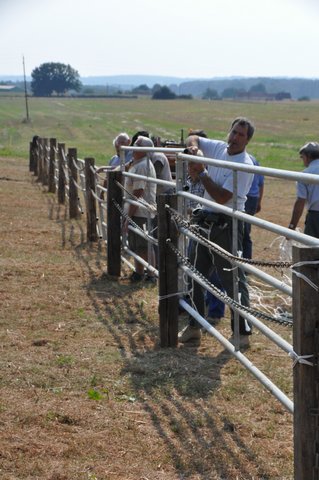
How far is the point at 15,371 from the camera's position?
5.45 meters

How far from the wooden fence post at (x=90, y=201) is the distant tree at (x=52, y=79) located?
168 m

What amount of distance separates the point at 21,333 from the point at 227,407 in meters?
2.11

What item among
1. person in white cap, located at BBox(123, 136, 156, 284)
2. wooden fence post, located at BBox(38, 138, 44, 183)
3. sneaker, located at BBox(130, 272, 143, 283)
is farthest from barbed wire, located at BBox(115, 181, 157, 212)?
wooden fence post, located at BBox(38, 138, 44, 183)

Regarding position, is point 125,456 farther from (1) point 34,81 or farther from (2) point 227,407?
(1) point 34,81

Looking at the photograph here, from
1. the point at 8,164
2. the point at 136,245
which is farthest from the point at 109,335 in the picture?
the point at 8,164

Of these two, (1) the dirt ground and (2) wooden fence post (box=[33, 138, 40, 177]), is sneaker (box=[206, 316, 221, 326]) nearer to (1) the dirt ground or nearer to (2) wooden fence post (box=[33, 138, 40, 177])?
(1) the dirt ground

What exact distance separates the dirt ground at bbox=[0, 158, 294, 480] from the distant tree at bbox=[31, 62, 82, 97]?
17234 centimetres

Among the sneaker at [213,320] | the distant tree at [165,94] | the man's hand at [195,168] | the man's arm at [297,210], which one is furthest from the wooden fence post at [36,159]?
the distant tree at [165,94]

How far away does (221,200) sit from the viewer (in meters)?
5.59

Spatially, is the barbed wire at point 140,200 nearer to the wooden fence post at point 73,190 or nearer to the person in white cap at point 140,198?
the person in white cap at point 140,198

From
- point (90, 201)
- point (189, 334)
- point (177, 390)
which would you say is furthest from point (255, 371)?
point (90, 201)

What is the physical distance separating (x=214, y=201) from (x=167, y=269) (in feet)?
2.21

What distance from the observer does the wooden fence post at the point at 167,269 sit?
19.7ft

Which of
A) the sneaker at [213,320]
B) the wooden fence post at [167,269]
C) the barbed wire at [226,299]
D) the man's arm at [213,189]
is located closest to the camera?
the barbed wire at [226,299]
